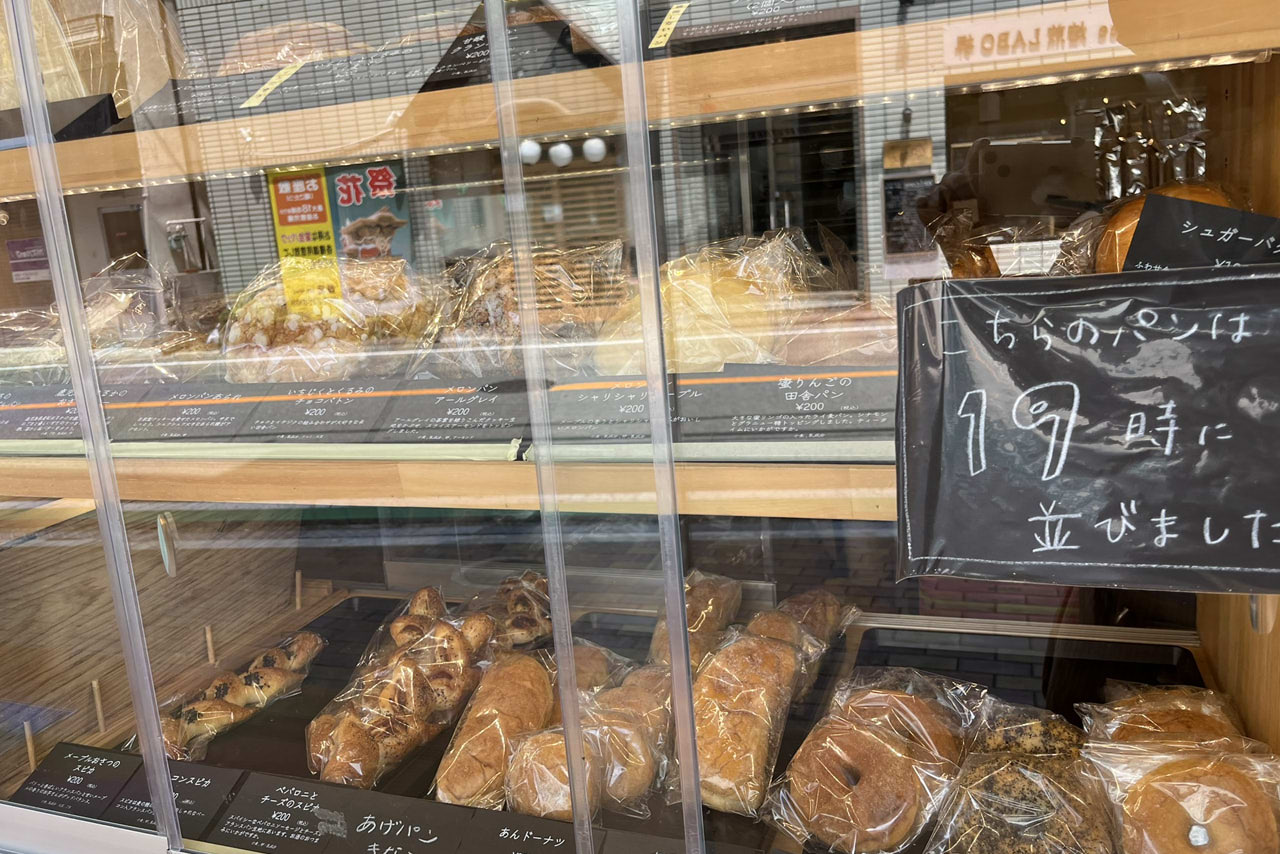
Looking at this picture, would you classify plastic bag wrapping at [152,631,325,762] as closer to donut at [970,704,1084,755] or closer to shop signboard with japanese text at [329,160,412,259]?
shop signboard with japanese text at [329,160,412,259]

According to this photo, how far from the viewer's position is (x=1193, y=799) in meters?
0.87

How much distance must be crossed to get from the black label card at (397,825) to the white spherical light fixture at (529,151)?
783 mm

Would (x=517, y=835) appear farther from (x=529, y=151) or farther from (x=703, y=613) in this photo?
(x=529, y=151)

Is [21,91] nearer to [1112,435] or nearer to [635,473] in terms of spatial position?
[635,473]

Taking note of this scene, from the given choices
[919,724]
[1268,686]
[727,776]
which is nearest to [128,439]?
[727,776]

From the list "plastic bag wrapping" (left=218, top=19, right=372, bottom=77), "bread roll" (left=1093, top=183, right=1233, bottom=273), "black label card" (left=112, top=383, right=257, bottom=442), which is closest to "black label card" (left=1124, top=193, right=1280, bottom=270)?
"bread roll" (left=1093, top=183, right=1233, bottom=273)

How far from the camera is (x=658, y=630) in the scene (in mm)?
1254

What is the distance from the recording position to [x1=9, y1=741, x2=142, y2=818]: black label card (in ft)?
4.22

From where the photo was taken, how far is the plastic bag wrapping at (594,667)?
111cm

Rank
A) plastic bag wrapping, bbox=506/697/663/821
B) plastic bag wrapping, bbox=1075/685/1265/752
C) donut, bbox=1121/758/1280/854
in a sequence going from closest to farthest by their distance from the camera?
donut, bbox=1121/758/1280/854
plastic bag wrapping, bbox=1075/685/1265/752
plastic bag wrapping, bbox=506/697/663/821

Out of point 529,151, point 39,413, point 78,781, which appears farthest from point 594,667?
point 39,413

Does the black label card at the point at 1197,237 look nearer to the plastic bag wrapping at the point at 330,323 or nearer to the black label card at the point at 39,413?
the plastic bag wrapping at the point at 330,323

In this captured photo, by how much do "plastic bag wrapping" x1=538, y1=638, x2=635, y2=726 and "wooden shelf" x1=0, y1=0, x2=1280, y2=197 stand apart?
0.62m

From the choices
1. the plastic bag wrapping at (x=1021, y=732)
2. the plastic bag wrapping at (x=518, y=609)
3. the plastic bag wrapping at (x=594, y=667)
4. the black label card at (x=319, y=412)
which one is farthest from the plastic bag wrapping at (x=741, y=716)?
the black label card at (x=319, y=412)
